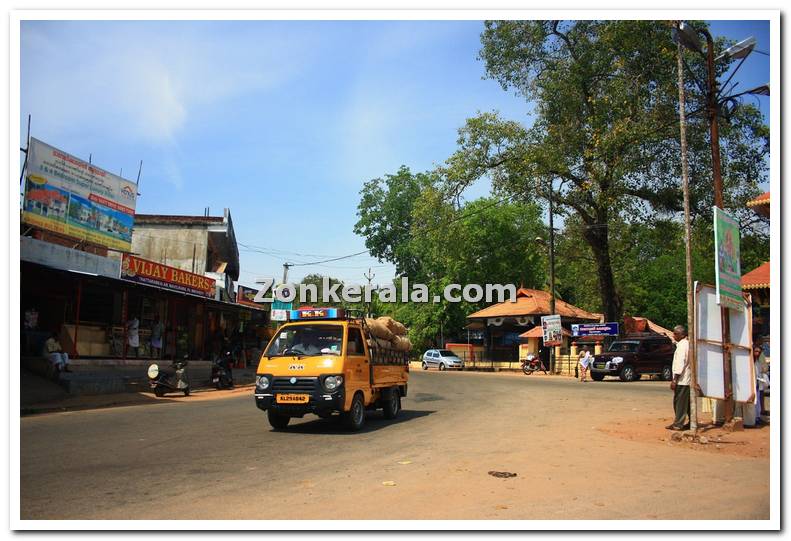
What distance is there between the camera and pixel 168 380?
19.5m

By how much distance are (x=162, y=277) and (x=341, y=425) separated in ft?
49.8

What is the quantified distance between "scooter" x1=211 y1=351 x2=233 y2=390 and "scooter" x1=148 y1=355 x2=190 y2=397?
3244 millimetres

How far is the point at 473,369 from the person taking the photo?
156 ft

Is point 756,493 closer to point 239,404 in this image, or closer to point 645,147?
point 239,404

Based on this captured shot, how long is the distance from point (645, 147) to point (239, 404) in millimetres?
20483

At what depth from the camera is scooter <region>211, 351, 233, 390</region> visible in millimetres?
23531

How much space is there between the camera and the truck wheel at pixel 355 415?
11.6m

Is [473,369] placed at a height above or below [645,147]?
below

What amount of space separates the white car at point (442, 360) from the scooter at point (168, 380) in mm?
28783

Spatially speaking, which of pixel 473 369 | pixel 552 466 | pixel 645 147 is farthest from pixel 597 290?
pixel 552 466

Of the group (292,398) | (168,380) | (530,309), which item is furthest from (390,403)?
(530,309)

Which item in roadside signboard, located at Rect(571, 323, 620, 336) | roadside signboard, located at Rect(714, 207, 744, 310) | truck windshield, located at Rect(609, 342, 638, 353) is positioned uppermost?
roadside signboard, located at Rect(714, 207, 744, 310)

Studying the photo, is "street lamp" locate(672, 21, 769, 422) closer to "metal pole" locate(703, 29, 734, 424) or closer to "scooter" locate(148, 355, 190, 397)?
"metal pole" locate(703, 29, 734, 424)

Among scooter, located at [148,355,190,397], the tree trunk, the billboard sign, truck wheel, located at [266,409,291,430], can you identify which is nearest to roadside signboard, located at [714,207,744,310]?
truck wheel, located at [266,409,291,430]
